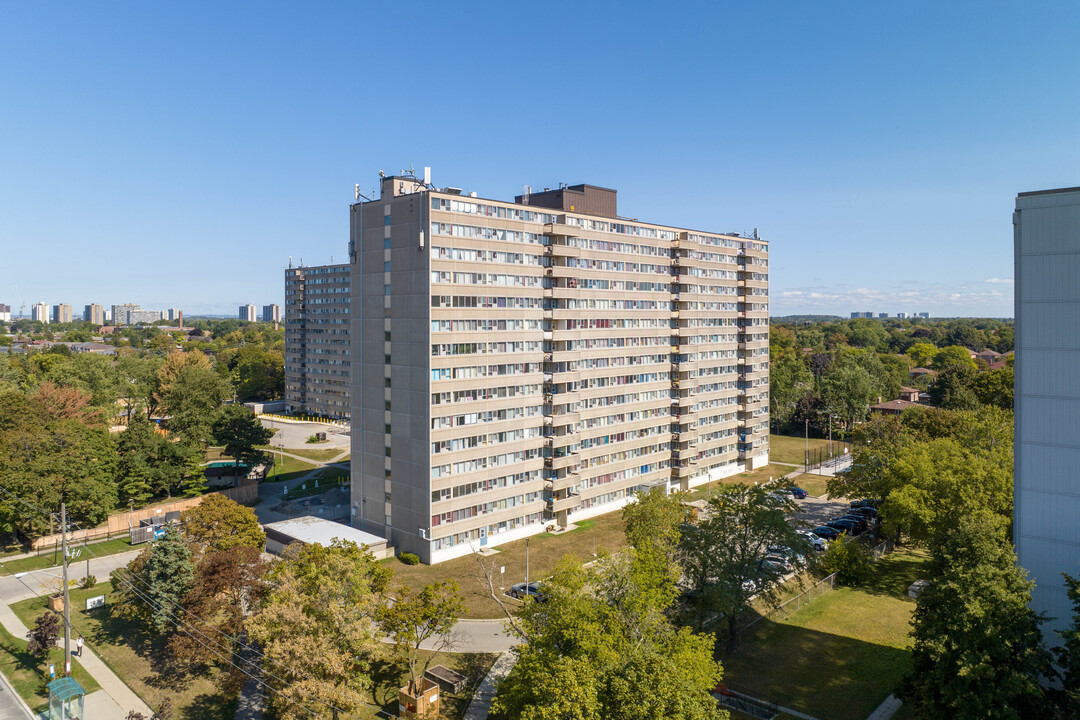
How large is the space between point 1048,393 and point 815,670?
2193cm

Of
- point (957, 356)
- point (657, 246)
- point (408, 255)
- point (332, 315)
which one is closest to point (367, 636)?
point (408, 255)

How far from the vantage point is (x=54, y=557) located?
207 ft

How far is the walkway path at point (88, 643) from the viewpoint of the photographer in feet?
125

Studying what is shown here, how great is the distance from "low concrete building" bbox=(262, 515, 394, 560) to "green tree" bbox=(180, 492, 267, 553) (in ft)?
26.2

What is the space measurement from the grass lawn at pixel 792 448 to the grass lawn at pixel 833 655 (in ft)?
181

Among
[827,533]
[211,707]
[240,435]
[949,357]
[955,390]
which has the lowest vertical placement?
[211,707]

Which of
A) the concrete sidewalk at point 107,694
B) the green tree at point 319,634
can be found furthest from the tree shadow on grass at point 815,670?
the concrete sidewalk at point 107,694

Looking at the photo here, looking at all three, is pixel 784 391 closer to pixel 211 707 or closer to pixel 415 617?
pixel 415 617

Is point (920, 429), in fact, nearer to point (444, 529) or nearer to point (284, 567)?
point (444, 529)

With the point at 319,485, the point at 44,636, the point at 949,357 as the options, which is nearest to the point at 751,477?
the point at 319,485

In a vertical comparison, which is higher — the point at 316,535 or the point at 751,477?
the point at 316,535

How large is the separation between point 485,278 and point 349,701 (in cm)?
4198

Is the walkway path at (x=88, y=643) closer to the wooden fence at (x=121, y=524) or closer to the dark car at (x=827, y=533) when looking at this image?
the wooden fence at (x=121, y=524)

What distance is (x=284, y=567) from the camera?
3750 cm
